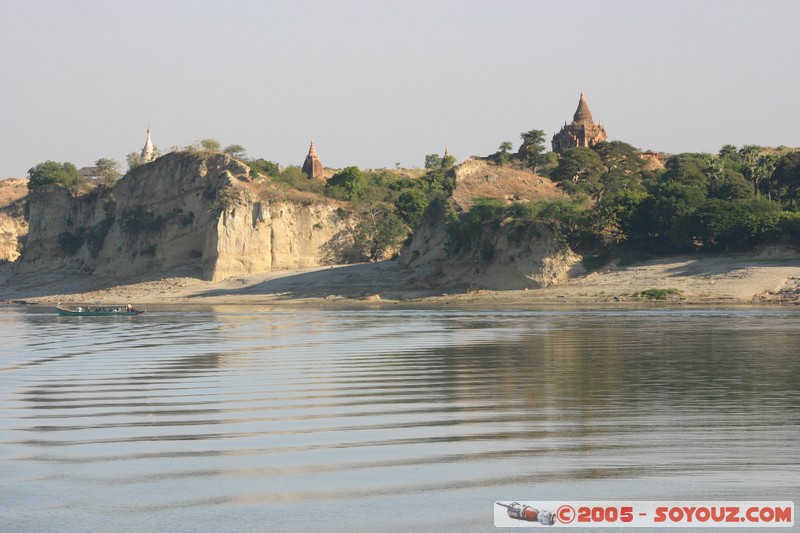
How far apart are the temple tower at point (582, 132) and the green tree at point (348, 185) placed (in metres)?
25.7

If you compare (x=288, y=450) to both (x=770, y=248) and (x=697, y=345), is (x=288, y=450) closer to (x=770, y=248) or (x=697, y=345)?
(x=697, y=345)

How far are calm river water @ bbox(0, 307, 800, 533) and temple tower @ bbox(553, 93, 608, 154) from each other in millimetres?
77709

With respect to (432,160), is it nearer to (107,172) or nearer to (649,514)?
(107,172)

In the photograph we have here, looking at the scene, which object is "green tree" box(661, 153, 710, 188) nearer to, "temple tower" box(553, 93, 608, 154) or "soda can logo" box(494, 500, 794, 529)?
"temple tower" box(553, 93, 608, 154)

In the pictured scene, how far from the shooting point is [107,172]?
9256cm

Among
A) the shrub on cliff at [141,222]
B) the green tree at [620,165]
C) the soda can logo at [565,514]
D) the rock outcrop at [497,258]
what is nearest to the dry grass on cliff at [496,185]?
the rock outcrop at [497,258]

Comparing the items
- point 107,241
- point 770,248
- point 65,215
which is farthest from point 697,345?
point 65,215

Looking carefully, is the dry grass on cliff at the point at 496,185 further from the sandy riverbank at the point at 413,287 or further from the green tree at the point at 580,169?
the sandy riverbank at the point at 413,287

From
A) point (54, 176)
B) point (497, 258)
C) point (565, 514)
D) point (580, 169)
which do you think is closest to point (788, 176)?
point (580, 169)

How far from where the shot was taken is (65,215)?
87875 millimetres

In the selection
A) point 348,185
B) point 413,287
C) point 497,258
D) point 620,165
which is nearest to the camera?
point 497,258

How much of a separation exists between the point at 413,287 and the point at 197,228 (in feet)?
70.9

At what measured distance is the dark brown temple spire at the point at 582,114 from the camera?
106m

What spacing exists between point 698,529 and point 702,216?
50.2 metres
